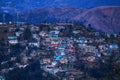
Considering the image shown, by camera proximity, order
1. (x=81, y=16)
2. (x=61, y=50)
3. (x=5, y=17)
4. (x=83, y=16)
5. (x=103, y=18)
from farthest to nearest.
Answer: (x=81, y=16) → (x=83, y=16) → (x=103, y=18) → (x=5, y=17) → (x=61, y=50)

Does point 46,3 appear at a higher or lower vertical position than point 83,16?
higher

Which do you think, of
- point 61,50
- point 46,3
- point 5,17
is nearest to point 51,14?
point 46,3

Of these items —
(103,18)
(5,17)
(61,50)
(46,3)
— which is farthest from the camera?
(46,3)

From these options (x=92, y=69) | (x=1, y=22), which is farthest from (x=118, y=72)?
(x=1, y=22)

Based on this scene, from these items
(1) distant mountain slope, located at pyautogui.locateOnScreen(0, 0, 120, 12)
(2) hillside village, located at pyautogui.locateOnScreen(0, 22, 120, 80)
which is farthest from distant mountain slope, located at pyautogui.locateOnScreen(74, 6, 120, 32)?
(2) hillside village, located at pyautogui.locateOnScreen(0, 22, 120, 80)

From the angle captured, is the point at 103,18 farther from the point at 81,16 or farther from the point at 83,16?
the point at 81,16

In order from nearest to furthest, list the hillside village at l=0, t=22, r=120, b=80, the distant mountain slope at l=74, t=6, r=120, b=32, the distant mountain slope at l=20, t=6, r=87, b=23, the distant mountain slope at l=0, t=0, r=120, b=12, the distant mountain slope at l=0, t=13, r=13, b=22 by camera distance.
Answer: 1. the hillside village at l=0, t=22, r=120, b=80
2. the distant mountain slope at l=0, t=13, r=13, b=22
3. the distant mountain slope at l=74, t=6, r=120, b=32
4. the distant mountain slope at l=0, t=0, r=120, b=12
5. the distant mountain slope at l=20, t=6, r=87, b=23

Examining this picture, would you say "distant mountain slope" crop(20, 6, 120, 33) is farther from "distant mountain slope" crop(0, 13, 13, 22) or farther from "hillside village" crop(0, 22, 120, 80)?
"hillside village" crop(0, 22, 120, 80)
